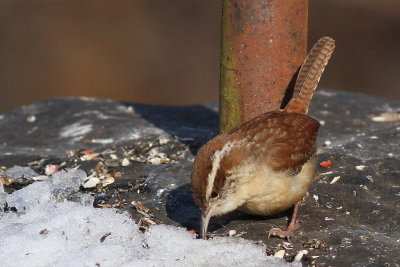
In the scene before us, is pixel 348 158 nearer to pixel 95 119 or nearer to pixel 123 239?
pixel 123 239

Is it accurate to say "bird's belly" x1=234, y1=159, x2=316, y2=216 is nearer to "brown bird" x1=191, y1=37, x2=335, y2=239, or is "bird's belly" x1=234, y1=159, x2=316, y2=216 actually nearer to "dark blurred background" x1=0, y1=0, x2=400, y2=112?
"brown bird" x1=191, y1=37, x2=335, y2=239

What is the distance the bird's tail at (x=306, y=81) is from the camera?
4.77 metres

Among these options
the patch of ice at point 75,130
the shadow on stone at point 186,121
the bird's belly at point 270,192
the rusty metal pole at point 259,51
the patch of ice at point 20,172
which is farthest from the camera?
the patch of ice at point 75,130

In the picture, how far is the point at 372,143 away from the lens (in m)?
5.42

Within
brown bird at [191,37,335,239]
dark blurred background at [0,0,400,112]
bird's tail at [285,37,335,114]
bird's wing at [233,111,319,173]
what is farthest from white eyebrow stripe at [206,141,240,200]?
dark blurred background at [0,0,400,112]

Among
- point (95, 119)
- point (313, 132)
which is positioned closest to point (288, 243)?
point (313, 132)

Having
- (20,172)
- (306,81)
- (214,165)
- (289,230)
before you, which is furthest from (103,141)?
(289,230)

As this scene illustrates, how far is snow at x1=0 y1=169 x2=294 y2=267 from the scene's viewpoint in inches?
148

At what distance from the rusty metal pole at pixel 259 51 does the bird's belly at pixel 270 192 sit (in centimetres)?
90

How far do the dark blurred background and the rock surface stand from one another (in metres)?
5.18

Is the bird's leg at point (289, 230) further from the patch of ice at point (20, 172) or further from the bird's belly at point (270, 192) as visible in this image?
the patch of ice at point (20, 172)

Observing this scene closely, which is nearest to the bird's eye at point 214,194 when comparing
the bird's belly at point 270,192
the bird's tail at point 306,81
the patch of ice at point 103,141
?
the bird's belly at point 270,192

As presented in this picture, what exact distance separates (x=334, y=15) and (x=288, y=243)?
374 inches

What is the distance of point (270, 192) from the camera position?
4.07 meters
